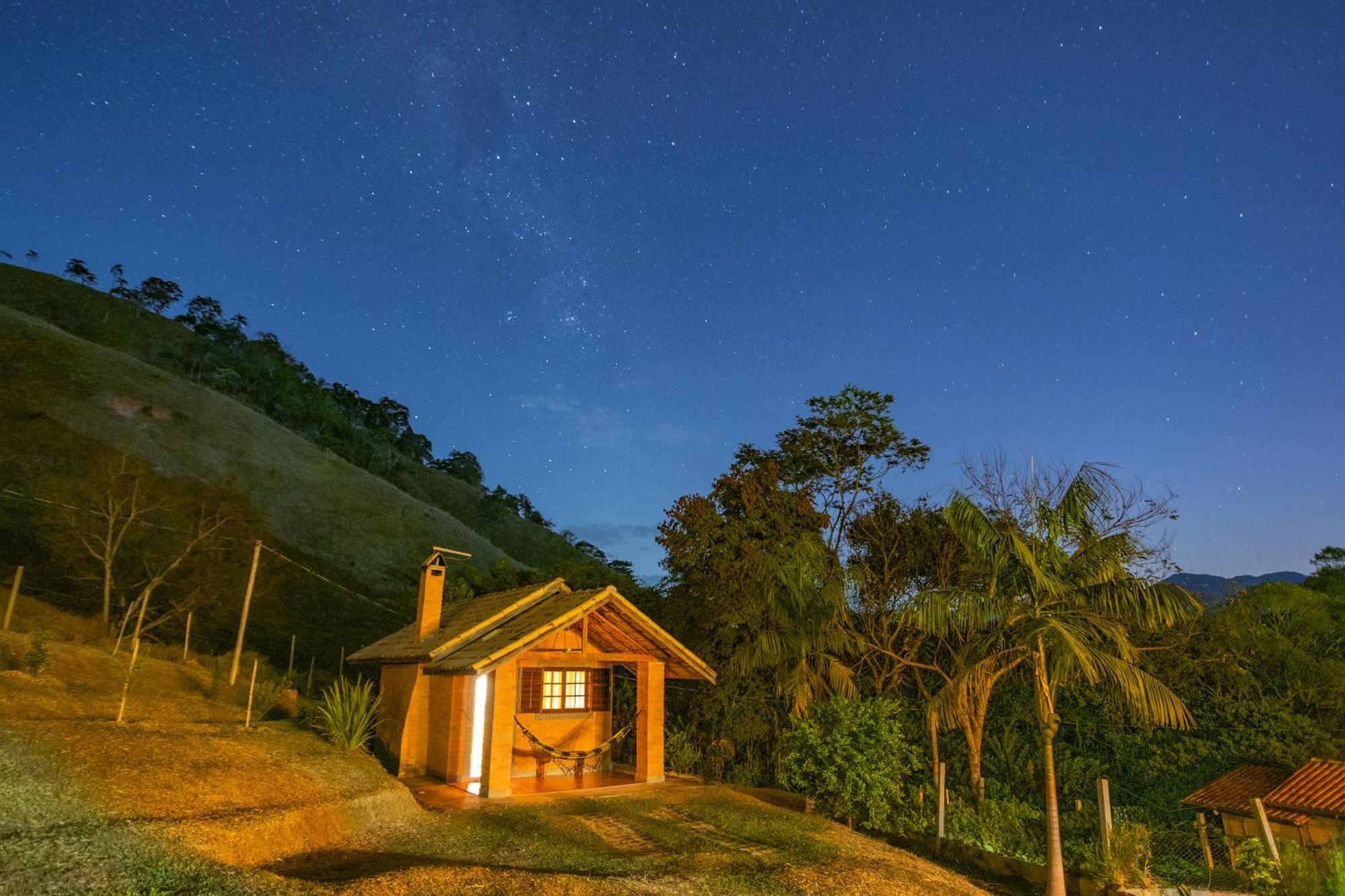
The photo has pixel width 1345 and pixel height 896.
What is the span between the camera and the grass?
677cm

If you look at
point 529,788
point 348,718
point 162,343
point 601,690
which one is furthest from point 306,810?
point 162,343

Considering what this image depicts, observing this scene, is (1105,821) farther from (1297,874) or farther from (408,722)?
(408,722)

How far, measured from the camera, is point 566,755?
1427 centimetres

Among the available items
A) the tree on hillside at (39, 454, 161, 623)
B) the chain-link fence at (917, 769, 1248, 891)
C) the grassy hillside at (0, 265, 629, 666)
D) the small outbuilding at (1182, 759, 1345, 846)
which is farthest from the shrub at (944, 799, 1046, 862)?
the tree on hillside at (39, 454, 161, 623)

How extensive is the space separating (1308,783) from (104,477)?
28.6m

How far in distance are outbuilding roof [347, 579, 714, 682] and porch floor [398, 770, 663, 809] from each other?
78.9 inches

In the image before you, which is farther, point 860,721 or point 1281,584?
point 1281,584

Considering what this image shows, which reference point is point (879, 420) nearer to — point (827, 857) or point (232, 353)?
point (827, 857)

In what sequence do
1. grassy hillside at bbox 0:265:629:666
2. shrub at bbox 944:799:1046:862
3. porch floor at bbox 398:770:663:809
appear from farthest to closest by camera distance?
grassy hillside at bbox 0:265:629:666
porch floor at bbox 398:770:663:809
shrub at bbox 944:799:1046:862

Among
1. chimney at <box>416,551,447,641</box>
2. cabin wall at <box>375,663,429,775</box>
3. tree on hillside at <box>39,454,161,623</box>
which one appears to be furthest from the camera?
tree on hillside at <box>39,454,161,623</box>

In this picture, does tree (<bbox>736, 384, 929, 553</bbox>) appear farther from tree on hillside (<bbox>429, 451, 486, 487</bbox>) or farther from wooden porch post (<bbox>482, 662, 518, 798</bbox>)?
tree on hillside (<bbox>429, 451, 486, 487</bbox>)

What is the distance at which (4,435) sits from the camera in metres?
39.3

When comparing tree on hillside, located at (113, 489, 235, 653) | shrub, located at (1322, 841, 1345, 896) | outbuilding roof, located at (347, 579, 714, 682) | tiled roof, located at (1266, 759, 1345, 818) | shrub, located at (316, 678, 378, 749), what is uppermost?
tree on hillside, located at (113, 489, 235, 653)

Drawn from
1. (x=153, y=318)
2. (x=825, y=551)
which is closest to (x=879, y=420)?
(x=825, y=551)
